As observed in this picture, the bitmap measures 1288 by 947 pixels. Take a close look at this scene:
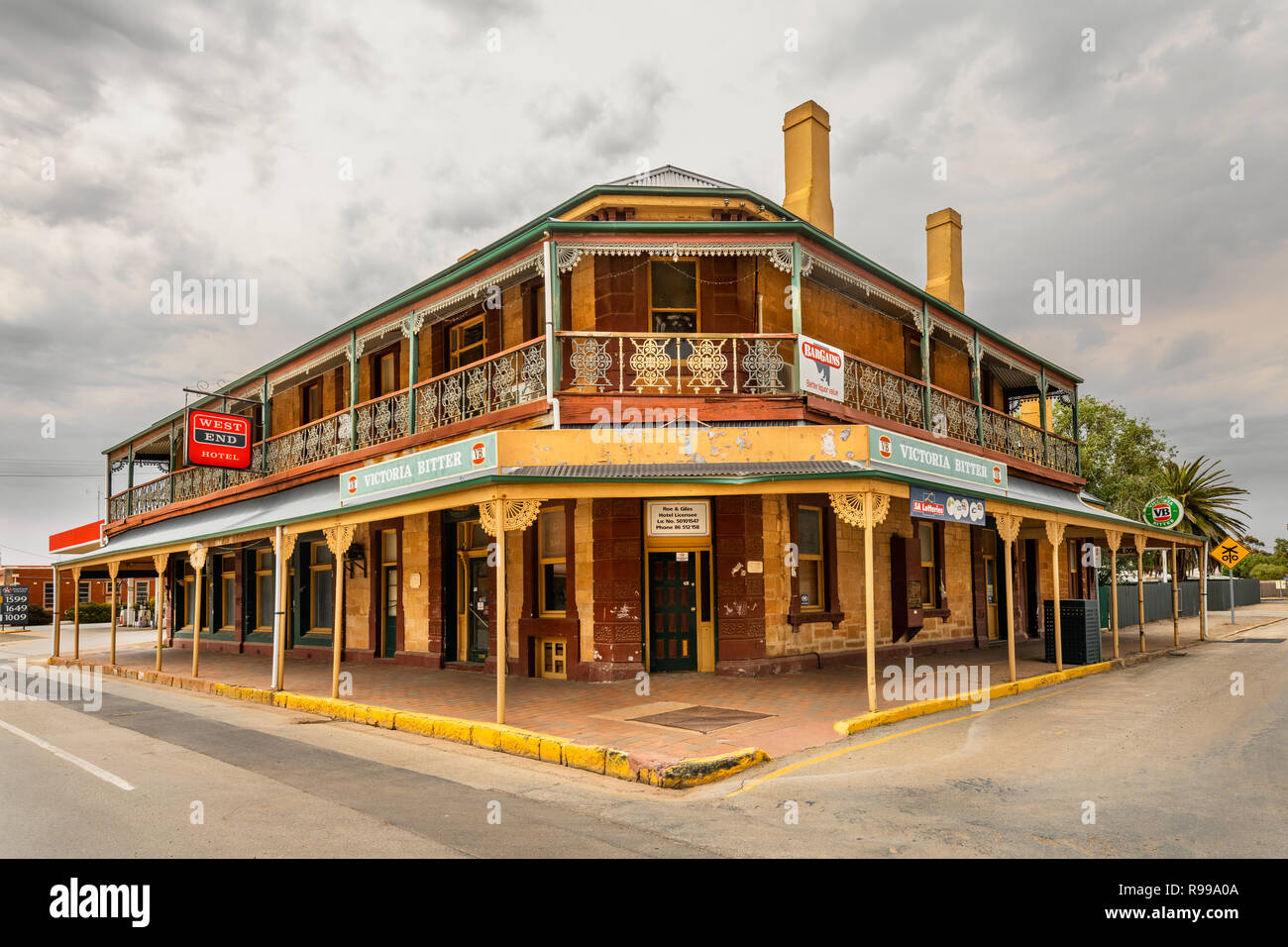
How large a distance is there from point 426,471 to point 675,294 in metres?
5.22

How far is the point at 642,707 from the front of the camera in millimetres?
10773

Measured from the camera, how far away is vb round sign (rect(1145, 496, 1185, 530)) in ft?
80.9

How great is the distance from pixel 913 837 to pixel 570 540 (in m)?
8.89

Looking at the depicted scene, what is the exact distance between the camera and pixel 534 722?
982 cm

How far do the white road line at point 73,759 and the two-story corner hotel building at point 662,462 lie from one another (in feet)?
11.5

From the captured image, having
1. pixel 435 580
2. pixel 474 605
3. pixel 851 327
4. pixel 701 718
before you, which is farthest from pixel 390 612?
pixel 851 327

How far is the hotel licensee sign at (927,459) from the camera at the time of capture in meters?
11.1

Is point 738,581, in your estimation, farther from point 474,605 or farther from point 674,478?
point 474,605

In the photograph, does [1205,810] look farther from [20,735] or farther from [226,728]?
[20,735]

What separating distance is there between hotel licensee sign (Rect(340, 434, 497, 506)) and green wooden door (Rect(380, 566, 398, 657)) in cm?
497

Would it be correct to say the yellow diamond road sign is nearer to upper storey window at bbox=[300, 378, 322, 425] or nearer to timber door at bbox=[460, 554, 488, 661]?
timber door at bbox=[460, 554, 488, 661]

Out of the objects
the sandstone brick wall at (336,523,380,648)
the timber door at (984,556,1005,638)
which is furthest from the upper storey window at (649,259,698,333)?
the timber door at (984,556,1005,638)

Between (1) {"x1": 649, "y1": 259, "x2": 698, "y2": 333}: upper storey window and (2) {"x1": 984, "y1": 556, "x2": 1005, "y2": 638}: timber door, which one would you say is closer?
(1) {"x1": 649, "y1": 259, "x2": 698, "y2": 333}: upper storey window

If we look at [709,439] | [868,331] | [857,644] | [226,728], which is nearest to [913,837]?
[709,439]
